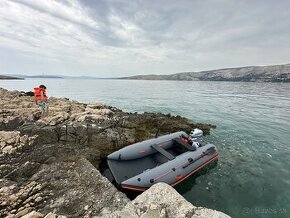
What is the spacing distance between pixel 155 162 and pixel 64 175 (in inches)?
170

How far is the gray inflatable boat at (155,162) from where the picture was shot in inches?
290

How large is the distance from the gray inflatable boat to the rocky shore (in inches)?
42.5

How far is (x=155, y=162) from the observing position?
9.36 m

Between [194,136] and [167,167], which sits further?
[194,136]

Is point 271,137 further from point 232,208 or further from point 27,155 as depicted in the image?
point 27,155

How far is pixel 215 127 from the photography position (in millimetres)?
17234

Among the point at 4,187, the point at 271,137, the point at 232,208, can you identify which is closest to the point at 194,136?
the point at 271,137

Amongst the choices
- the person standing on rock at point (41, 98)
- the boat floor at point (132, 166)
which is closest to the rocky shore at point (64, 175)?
the person standing on rock at point (41, 98)

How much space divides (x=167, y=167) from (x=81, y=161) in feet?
11.3

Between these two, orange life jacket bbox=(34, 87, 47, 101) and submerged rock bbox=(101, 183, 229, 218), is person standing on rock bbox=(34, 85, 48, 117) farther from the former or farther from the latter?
submerged rock bbox=(101, 183, 229, 218)

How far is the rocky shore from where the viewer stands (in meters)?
5.00

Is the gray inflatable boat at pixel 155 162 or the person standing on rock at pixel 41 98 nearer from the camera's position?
the gray inflatable boat at pixel 155 162

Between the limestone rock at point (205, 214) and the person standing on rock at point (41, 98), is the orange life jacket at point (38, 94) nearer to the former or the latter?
the person standing on rock at point (41, 98)

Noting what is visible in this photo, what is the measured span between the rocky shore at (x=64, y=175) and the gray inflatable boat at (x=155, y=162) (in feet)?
3.54
